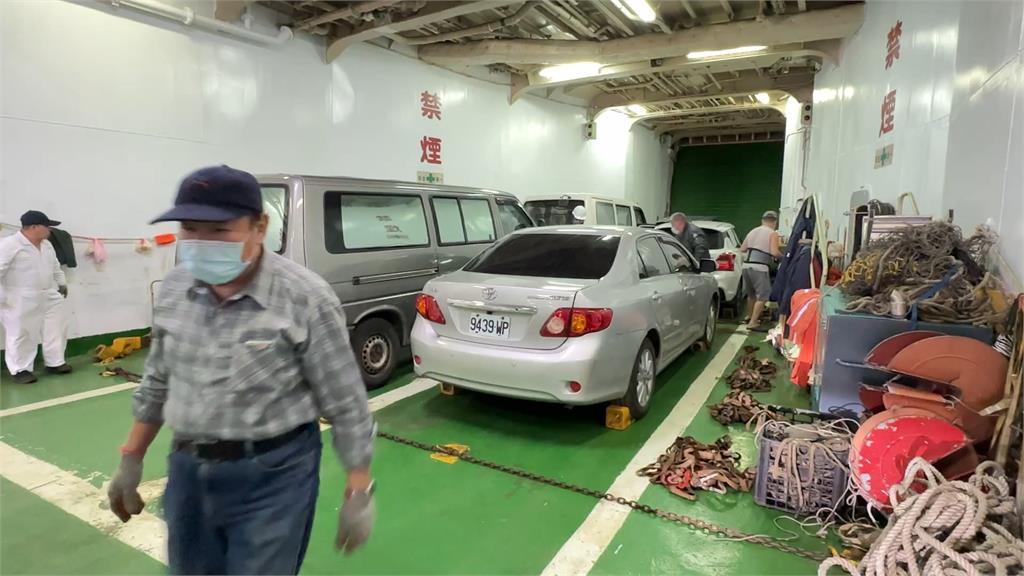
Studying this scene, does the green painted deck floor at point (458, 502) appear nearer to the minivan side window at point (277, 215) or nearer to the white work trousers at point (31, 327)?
the white work trousers at point (31, 327)

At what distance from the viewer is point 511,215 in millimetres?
6809

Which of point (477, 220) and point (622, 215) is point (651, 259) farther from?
point (622, 215)

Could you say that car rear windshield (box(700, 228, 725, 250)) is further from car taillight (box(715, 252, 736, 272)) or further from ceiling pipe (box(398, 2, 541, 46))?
ceiling pipe (box(398, 2, 541, 46))

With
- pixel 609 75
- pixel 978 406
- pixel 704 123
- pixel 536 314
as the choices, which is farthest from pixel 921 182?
pixel 704 123

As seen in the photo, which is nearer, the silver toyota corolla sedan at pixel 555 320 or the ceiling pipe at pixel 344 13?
the silver toyota corolla sedan at pixel 555 320

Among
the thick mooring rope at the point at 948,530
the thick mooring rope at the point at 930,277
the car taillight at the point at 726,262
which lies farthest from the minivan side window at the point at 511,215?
the thick mooring rope at the point at 948,530

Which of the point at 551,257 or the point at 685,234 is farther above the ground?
the point at 685,234

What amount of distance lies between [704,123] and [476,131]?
32.7 feet

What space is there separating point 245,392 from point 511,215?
562cm

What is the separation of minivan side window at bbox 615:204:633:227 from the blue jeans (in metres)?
7.84

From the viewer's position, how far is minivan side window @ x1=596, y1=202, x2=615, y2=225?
26.7 ft

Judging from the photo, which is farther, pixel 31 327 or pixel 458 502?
pixel 31 327

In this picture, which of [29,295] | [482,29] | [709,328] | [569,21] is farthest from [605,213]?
[29,295]

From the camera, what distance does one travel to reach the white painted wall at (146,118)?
525cm
